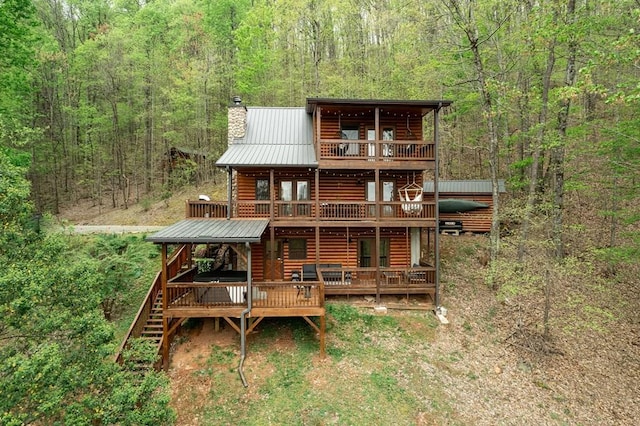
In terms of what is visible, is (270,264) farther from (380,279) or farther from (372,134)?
(372,134)

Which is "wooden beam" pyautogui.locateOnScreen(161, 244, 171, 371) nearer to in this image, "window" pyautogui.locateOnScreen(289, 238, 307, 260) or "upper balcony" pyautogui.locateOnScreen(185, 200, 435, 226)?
"upper balcony" pyautogui.locateOnScreen(185, 200, 435, 226)

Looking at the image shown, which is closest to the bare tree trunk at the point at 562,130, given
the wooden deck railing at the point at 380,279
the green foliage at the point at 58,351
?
the wooden deck railing at the point at 380,279

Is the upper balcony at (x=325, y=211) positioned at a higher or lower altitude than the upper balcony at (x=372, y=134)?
lower

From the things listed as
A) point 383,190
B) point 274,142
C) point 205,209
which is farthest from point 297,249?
point 274,142

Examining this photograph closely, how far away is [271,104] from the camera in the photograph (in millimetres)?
25938

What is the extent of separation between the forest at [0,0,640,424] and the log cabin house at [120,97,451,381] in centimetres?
245

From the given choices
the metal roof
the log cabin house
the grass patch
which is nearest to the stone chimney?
the log cabin house

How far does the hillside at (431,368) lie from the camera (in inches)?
Result: 318

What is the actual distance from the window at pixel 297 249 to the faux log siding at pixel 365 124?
4938 millimetres

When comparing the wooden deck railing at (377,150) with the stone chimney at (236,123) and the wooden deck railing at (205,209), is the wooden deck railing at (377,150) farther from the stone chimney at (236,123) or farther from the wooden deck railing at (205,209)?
the wooden deck railing at (205,209)

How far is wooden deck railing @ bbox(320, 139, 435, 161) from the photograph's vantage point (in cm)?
1252

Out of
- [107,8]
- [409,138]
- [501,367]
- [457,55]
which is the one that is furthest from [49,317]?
[107,8]

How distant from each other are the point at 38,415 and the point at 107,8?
1504 inches

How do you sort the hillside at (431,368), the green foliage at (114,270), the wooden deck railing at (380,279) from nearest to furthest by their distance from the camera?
the hillside at (431,368)
the green foliage at (114,270)
the wooden deck railing at (380,279)
